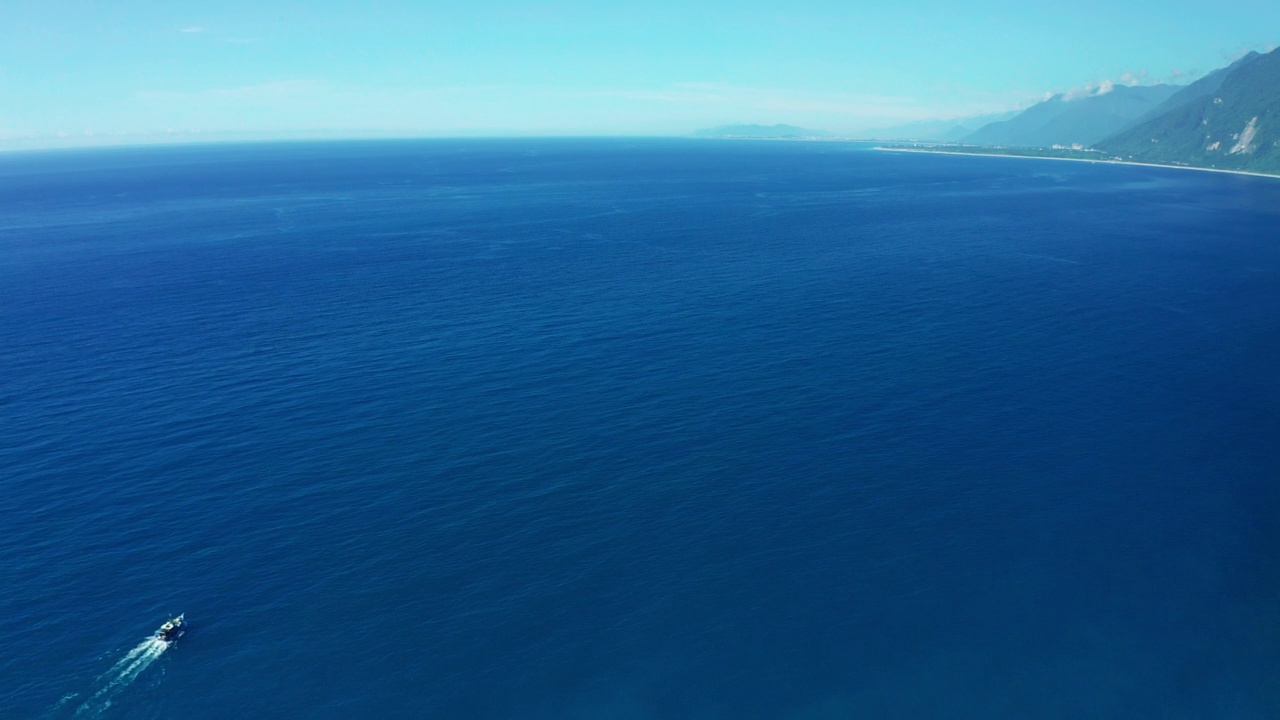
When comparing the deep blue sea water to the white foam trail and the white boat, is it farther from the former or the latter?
the white boat

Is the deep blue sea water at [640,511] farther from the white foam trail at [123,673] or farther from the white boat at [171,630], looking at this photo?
the white boat at [171,630]

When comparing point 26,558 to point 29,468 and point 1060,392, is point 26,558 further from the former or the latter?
point 1060,392

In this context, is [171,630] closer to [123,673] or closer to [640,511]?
[123,673]

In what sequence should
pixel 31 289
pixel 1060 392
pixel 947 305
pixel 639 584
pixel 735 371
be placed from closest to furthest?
pixel 639 584 < pixel 1060 392 < pixel 735 371 < pixel 947 305 < pixel 31 289

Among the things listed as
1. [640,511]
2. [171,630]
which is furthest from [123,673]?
[640,511]

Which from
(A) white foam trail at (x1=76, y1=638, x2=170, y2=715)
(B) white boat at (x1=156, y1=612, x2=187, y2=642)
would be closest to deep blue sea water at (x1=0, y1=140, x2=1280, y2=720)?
(A) white foam trail at (x1=76, y1=638, x2=170, y2=715)

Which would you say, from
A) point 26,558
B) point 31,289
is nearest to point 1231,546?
point 26,558
